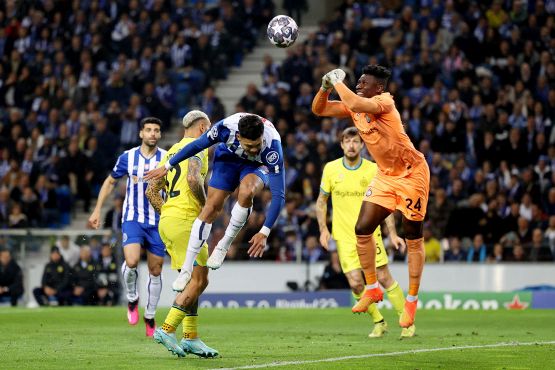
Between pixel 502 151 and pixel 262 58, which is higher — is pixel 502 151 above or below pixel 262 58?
below

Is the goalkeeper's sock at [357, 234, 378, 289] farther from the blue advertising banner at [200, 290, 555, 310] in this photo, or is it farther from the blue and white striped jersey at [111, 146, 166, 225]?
the blue advertising banner at [200, 290, 555, 310]

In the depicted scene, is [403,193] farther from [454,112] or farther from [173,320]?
[454,112]

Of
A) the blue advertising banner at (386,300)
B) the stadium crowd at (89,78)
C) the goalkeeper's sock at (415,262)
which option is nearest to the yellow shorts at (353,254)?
the goalkeeper's sock at (415,262)

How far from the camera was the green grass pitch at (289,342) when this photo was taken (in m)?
11.2

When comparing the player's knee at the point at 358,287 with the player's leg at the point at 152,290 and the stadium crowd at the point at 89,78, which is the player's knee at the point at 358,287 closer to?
the player's leg at the point at 152,290

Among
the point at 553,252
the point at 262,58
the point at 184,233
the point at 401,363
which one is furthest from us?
the point at 262,58

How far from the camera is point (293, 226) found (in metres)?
25.7

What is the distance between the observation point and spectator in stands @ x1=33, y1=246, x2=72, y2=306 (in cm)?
2381

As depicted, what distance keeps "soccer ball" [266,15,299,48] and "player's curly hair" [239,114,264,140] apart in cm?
212

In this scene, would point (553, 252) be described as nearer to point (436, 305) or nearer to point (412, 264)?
point (436, 305)

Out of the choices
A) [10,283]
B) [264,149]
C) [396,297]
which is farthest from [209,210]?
[10,283]

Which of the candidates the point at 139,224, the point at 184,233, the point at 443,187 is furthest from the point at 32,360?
the point at 443,187

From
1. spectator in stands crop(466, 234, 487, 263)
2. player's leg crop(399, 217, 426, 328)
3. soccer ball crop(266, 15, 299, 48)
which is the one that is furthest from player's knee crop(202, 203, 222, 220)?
spectator in stands crop(466, 234, 487, 263)

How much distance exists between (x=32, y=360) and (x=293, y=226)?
14.5 meters
